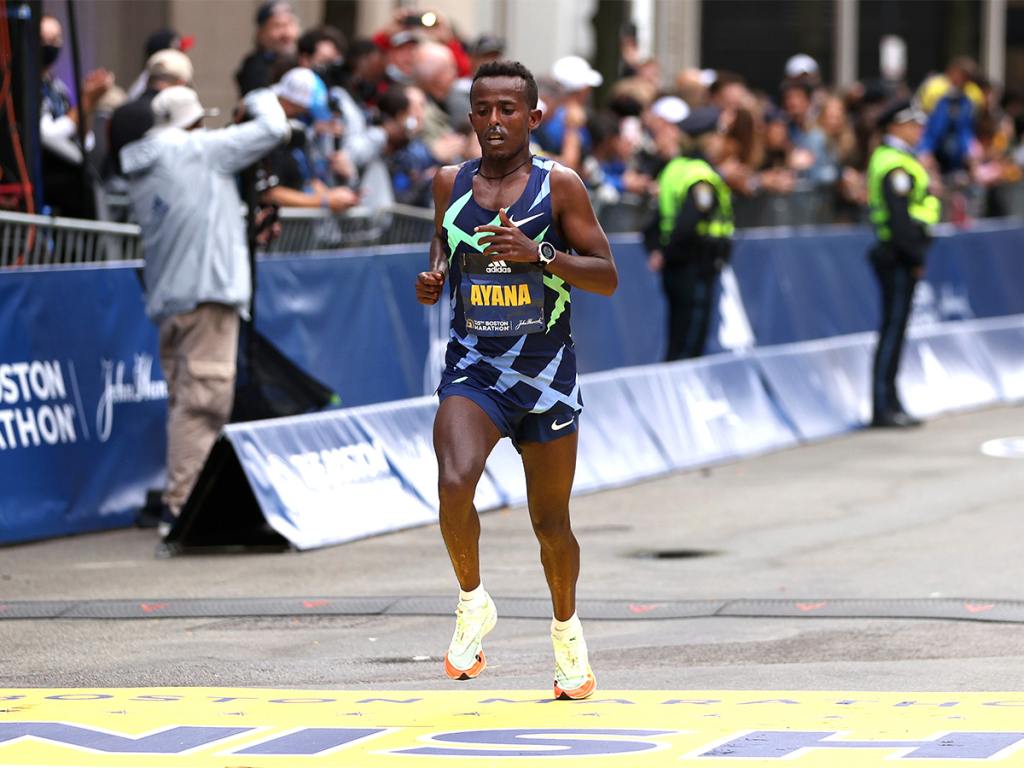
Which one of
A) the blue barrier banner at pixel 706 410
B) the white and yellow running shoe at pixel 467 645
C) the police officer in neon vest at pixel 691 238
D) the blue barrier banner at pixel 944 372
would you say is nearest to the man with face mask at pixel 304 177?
the blue barrier banner at pixel 706 410

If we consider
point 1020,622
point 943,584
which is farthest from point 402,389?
point 1020,622

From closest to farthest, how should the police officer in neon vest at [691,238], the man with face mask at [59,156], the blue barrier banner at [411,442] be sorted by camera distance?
the blue barrier banner at [411,442], the man with face mask at [59,156], the police officer in neon vest at [691,238]

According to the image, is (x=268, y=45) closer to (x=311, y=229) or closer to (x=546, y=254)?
(x=311, y=229)

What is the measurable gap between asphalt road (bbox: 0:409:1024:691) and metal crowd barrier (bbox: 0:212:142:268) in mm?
1548

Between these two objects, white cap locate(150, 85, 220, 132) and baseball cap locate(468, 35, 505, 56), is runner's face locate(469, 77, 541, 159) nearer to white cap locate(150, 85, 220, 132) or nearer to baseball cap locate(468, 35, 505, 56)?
white cap locate(150, 85, 220, 132)

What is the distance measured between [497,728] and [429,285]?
136 cm

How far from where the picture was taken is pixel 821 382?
52.2ft

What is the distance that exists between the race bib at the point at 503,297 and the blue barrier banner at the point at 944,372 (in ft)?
32.8

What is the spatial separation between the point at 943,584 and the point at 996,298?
11.8 metres

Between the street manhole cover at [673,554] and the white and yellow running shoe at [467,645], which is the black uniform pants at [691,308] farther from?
the white and yellow running shoe at [467,645]

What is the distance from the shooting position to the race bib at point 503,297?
6965 millimetres

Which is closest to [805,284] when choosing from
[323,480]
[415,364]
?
[415,364]

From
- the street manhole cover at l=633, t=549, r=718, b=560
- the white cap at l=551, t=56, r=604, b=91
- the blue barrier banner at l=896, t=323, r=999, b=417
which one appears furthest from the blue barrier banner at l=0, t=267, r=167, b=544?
the blue barrier banner at l=896, t=323, r=999, b=417

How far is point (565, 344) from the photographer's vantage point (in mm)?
7148
